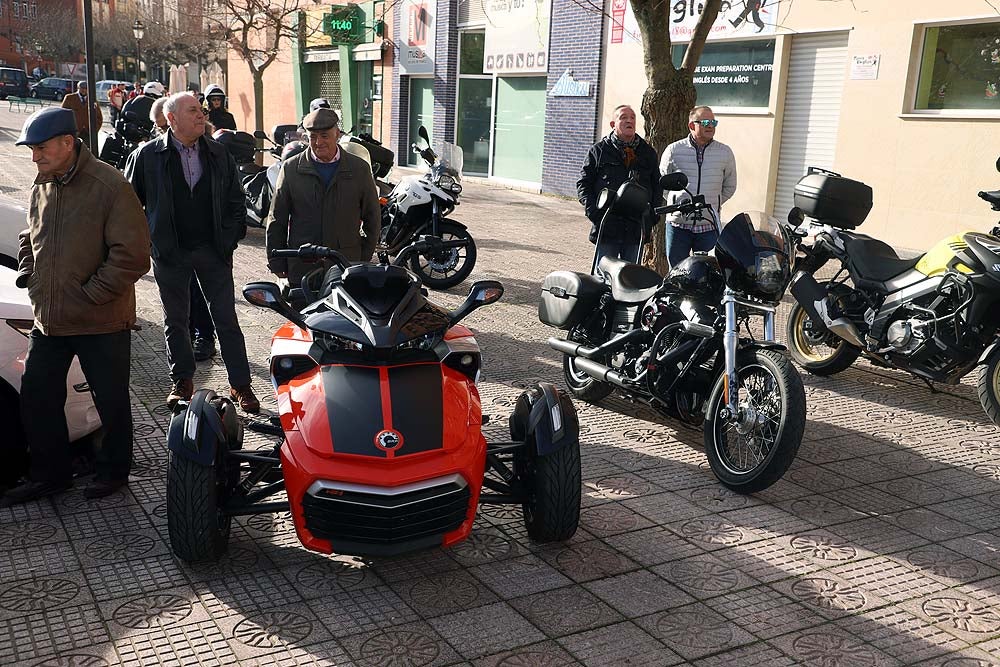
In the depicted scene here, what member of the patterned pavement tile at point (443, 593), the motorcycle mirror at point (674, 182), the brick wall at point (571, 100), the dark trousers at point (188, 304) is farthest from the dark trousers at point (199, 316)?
A: the brick wall at point (571, 100)

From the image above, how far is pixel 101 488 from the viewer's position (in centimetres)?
459

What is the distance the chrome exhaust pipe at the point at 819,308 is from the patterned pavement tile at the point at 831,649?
3.66 m

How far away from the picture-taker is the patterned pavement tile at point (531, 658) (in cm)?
333

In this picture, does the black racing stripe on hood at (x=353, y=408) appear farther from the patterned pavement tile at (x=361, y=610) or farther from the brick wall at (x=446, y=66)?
the brick wall at (x=446, y=66)

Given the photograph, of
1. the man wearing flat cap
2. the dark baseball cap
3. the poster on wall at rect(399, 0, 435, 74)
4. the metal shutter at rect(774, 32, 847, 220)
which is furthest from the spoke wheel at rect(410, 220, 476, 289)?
the poster on wall at rect(399, 0, 435, 74)

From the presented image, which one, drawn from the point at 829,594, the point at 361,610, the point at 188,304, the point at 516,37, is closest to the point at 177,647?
the point at 361,610

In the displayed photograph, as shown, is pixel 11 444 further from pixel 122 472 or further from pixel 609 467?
pixel 609 467

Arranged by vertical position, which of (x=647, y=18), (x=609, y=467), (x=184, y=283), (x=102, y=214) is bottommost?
(x=609, y=467)

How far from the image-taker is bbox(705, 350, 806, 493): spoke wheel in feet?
15.3

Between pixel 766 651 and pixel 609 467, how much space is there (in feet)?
6.24

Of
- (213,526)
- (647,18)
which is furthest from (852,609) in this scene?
(647,18)

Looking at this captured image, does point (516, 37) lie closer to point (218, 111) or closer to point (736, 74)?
point (736, 74)

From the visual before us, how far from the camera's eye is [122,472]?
4.65m

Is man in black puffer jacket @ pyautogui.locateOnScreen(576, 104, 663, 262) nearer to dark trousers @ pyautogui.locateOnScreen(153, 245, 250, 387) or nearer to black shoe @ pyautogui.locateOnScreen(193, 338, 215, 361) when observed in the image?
black shoe @ pyautogui.locateOnScreen(193, 338, 215, 361)
